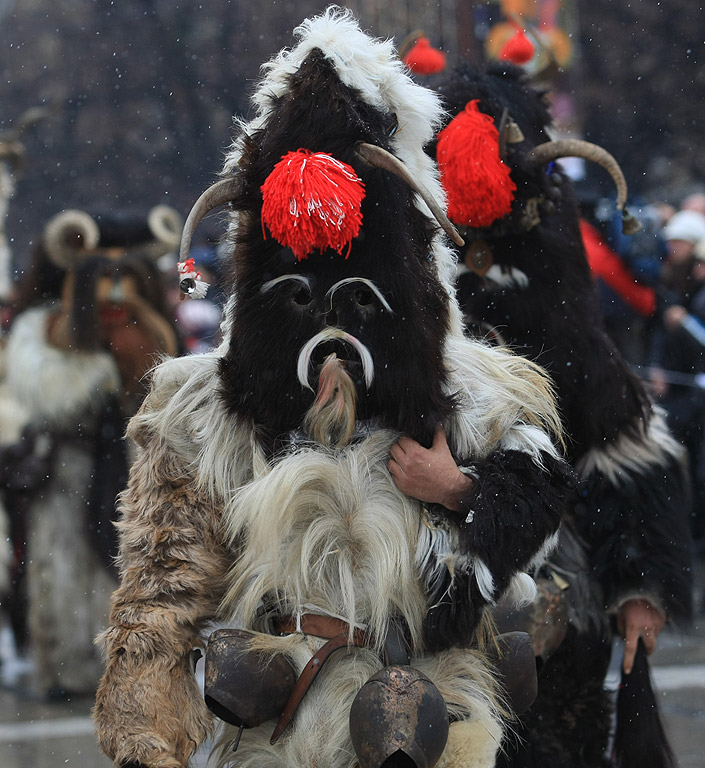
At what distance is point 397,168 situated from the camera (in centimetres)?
251

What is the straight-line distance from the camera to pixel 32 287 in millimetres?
5781

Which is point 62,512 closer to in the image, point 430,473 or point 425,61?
point 425,61

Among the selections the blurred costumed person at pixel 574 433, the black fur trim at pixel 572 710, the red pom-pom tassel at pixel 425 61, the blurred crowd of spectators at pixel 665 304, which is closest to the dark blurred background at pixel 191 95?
the blurred crowd of spectators at pixel 665 304

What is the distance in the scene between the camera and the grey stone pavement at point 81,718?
16.1ft

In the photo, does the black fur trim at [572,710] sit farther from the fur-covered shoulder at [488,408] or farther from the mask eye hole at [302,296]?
the mask eye hole at [302,296]

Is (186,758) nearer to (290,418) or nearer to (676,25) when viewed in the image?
(290,418)

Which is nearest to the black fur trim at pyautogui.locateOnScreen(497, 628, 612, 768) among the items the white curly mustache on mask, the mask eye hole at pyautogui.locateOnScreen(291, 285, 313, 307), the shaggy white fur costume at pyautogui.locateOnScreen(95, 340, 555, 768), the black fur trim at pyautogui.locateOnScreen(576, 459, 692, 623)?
the black fur trim at pyautogui.locateOnScreen(576, 459, 692, 623)

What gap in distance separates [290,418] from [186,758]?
0.74 metres

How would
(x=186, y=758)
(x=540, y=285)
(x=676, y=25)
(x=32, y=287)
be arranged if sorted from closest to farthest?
1. (x=186, y=758)
2. (x=540, y=285)
3. (x=32, y=287)
4. (x=676, y=25)

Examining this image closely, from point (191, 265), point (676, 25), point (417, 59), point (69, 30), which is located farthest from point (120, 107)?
point (191, 265)

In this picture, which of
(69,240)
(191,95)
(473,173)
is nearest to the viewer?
(473,173)

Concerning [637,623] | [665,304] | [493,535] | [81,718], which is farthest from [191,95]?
[493,535]

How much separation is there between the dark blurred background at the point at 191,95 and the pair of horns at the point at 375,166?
13346mm

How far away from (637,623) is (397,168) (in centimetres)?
177
